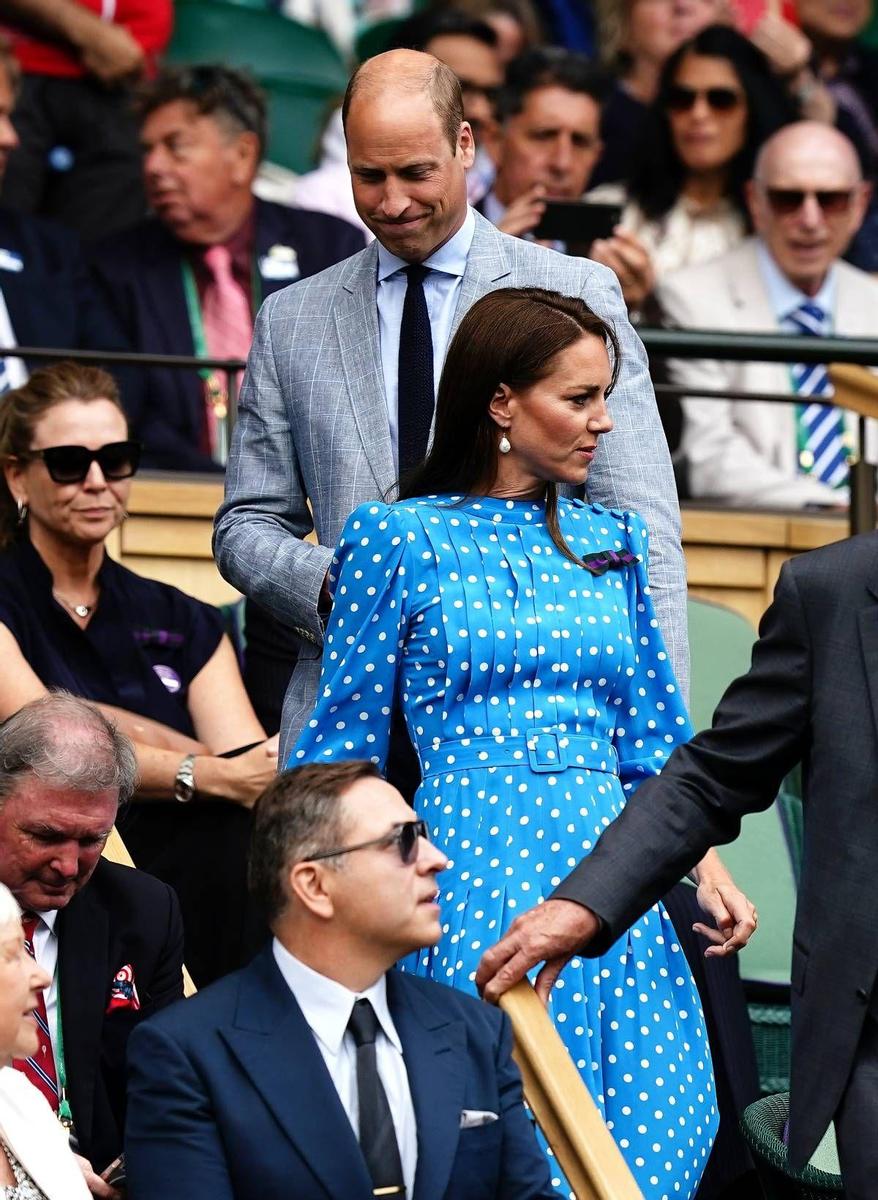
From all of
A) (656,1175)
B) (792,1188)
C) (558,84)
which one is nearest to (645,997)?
(656,1175)

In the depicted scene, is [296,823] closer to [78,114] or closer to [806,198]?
[806,198]

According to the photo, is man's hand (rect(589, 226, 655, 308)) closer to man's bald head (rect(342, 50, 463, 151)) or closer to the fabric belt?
man's bald head (rect(342, 50, 463, 151))

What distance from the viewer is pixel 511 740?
12.5 ft

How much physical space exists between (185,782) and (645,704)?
1.53m

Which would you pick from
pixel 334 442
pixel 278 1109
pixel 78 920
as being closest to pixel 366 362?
pixel 334 442

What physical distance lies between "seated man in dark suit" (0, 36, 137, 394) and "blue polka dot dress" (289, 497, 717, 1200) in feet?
10.7

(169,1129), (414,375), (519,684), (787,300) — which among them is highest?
(414,375)

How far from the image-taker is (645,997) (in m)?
3.79

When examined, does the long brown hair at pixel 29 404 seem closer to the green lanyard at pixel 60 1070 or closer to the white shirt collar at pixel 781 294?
the green lanyard at pixel 60 1070

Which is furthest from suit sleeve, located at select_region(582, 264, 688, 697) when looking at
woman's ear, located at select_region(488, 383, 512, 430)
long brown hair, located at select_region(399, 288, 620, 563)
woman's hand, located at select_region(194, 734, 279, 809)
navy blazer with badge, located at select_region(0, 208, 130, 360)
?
navy blazer with badge, located at select_region(0, 208, 130, 360)

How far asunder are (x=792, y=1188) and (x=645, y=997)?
0.60 m

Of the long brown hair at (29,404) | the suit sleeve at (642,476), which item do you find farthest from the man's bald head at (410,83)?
the long brown hair at (29,404)

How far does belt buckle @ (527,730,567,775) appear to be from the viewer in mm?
3783

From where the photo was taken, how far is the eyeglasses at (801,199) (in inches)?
298
